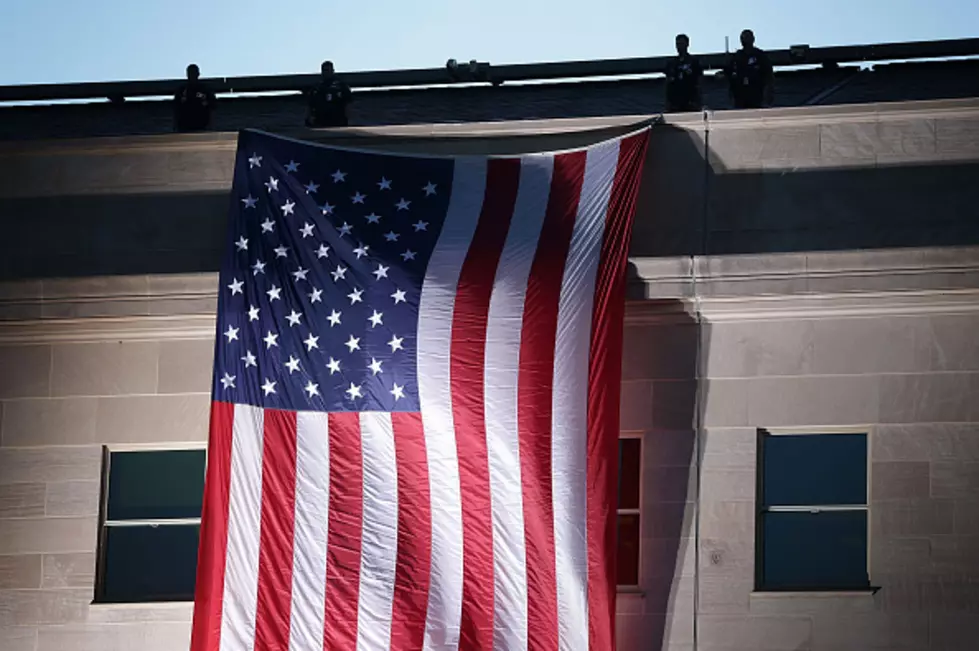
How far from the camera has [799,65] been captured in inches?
1163

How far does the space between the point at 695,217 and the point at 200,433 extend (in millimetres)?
6447

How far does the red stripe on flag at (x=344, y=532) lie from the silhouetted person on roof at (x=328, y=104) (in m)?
4.50

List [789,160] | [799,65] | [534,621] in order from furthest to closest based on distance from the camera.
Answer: [799,65] < [789,160] < [534,621]

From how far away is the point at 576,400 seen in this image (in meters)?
25.1

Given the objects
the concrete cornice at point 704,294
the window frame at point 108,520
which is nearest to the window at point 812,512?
the concrete cornice at point 704,294

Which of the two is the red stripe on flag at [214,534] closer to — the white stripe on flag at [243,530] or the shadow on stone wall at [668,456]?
the white stripe on flag at [243,530]

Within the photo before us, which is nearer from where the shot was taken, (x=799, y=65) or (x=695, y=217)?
(x=695, y=217)

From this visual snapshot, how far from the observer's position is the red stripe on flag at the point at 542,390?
24.5m

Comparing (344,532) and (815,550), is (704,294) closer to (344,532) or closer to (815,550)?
(815,550)

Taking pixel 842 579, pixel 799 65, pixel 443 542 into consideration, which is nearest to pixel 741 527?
pixel 842 579

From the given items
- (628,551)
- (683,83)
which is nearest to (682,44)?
(683,83)

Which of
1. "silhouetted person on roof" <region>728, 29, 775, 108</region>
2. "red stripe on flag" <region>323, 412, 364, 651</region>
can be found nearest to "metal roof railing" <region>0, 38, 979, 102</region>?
"silhouetted person on roof" <region>728, 29, 775, 108</region>

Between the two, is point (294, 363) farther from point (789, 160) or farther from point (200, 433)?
point (789, 160)

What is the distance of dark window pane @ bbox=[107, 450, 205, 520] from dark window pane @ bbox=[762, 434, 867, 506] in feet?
22.3
